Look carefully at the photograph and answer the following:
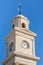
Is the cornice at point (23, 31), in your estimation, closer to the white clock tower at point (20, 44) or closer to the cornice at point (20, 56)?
the white clock tower at point (20, 44)

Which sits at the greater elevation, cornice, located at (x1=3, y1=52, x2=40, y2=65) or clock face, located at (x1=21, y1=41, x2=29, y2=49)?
clock face, located at (x1=21, y1=41, x2=29, y2=49)

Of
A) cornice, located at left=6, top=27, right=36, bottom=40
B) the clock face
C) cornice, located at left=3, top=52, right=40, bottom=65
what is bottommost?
cornice, located at left=3, top=52, right=40, bottom=65

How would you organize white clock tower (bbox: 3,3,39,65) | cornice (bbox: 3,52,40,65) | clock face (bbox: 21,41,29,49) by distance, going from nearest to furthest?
1. cornice (bbox: 3,52,40,65)
2. white clock tower (bbox: 3,3,39,65)
3. clock face (bbox: 21,41,29,49)

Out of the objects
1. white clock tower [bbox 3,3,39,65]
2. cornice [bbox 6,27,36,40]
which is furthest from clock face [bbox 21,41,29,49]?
cornice [bbox 6,27,36,40]

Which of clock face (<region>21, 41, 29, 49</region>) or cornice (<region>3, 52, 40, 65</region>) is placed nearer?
cornice (<region>3, 52, 40, 65</region>)

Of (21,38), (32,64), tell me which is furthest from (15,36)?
(32,64)

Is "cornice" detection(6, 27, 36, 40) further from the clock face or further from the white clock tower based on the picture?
the clock face

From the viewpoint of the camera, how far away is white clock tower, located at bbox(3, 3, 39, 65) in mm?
73188

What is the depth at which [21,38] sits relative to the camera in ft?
247

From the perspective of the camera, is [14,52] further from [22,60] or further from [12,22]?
[12,22]

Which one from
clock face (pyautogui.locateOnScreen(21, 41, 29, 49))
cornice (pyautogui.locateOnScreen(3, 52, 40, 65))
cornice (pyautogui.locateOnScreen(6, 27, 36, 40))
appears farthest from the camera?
cornice (pyautogui.locateOnScreen(6, 27, 36, 40))

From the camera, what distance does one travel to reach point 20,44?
7469 centimetres

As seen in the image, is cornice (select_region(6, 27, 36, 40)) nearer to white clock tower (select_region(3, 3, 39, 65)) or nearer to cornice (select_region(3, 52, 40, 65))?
white clock tower (select_region(3, 3, 39, 65))

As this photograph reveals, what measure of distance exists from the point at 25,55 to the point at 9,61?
3.20 metres
